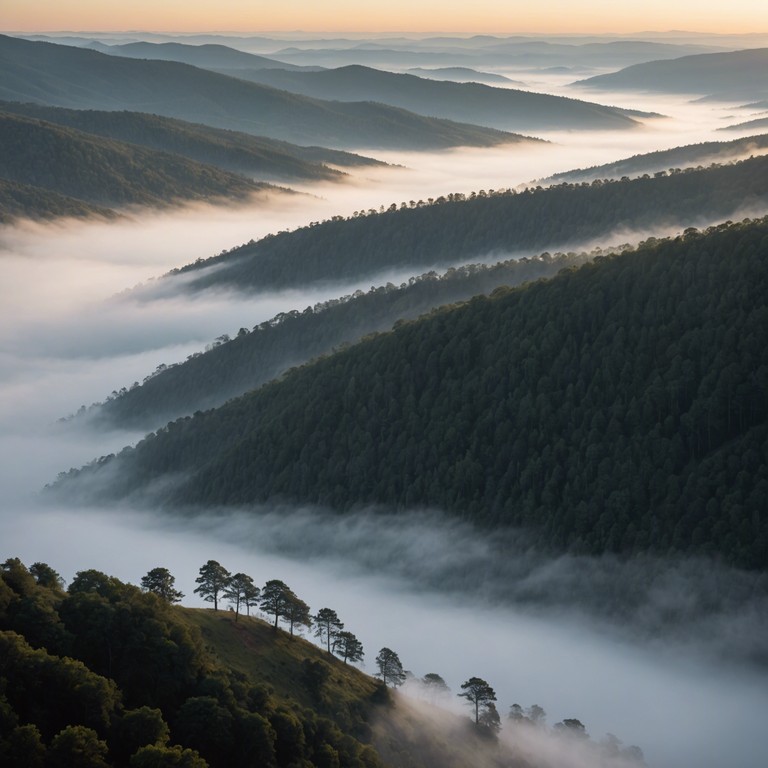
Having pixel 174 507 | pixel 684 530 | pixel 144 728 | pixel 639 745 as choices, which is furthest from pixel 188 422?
pixel 144 728

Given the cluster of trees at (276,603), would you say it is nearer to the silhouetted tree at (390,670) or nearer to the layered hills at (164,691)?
the layered hills at (164,691)

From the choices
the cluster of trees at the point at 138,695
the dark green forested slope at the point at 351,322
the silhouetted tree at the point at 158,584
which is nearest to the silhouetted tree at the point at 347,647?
the cluster of trees at the point at 138,695

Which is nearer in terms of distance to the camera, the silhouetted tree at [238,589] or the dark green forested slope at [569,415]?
the silhouetted tree at [238,589]

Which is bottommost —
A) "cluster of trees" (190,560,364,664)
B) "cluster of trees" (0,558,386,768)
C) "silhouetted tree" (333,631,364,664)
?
"silhouetted tree" (333,631,364,664)

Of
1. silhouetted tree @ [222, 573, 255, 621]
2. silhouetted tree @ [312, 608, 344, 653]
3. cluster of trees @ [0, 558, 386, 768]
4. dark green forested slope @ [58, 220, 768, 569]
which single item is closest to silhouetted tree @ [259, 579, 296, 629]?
silhouetted tree @ [222, 573, 255, 621]

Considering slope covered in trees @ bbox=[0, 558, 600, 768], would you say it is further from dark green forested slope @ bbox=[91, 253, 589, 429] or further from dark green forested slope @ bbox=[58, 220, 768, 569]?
dark green forested slope @ bbox=[91, 253, 589, 429]

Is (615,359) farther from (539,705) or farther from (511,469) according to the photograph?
(539,705)

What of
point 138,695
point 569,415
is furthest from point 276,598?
point 569,415
